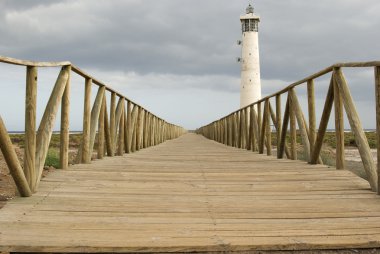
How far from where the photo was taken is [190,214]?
318cm

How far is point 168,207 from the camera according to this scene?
3373 millimetres

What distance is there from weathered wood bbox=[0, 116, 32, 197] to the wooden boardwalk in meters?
0.09

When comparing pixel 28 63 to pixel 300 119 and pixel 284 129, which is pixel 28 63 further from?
pixel 284 129

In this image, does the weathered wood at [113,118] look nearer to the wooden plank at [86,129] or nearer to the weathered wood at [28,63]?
the wooden plank at [86,129]

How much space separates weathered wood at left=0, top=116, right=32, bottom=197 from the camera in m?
3.03

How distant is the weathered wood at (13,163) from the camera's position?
9.93 ft

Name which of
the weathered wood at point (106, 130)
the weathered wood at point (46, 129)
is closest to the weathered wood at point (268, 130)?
the weathered wood at point (106, 130)

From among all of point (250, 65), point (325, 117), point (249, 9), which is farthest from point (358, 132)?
point (249, 9)

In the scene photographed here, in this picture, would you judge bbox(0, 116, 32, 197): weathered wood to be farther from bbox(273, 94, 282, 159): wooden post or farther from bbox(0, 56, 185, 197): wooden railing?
bbox(273, 94, 282, 159): wooden post

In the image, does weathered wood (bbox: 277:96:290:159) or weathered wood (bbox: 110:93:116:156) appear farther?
weathered wood (bbox: 110:93:116:156)

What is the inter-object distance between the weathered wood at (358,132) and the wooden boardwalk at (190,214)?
0.16 metres

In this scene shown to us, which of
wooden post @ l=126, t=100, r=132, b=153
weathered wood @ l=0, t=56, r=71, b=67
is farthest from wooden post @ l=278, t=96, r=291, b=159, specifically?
weathered wood @ l=0, t=56, r=71, b=67

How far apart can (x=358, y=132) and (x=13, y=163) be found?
3341 millimetres

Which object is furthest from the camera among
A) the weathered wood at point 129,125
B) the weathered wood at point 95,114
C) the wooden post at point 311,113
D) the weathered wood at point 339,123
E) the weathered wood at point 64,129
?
the weathered wood at point 129,125
